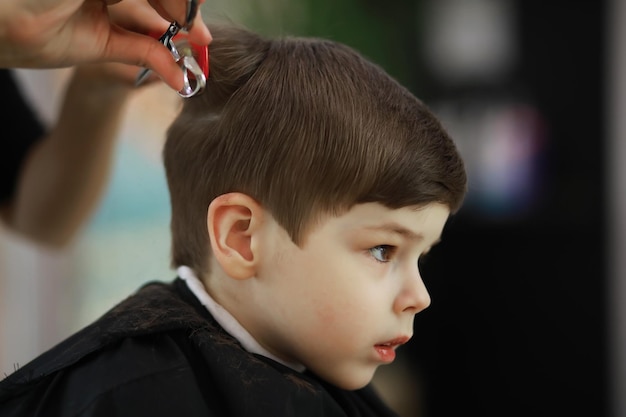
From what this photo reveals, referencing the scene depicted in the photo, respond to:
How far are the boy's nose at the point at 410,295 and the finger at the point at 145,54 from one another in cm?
29

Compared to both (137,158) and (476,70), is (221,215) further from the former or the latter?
(476,70)

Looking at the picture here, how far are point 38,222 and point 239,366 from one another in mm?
668

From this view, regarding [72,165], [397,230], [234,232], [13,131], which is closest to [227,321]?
[234,232]

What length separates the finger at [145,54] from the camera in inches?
29.1

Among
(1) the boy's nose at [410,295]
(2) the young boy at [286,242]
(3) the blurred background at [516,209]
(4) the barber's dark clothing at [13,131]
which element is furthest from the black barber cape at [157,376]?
(3) the blurred background at [516,209]

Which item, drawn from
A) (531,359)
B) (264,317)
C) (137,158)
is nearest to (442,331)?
(531,359)

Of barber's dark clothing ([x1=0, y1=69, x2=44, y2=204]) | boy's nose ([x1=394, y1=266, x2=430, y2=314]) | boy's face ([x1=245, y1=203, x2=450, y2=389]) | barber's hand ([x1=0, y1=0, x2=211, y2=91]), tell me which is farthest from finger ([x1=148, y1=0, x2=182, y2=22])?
barber's dark clothing ([x1=0, y1=69, x2=44, y2=204])

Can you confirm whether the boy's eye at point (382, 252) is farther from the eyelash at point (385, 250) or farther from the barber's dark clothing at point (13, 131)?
the barber's dark clothing at point (13, 131)

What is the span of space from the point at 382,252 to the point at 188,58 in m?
0.26

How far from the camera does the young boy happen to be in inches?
27.5

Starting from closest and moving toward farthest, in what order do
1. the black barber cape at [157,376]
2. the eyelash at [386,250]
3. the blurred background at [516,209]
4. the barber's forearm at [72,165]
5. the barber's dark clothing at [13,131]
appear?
1. the black barber cape at [157,376]
2. the eyelash at [386,250]
3. the barber's forearm at [72,165]
4. the barber's dark clothing at [13,131]
5. the blurred background at [516,209]

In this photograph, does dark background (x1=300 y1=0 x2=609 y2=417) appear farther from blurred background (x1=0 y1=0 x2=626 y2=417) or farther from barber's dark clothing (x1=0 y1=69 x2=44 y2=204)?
barber's dark clothing (x1=0 y1=69 x2=44 y2=204)

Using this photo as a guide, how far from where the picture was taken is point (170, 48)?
2.46 feet

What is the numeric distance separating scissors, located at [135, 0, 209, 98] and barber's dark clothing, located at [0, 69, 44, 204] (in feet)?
1.94
